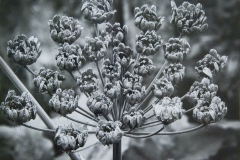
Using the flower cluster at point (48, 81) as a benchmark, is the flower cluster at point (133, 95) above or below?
below

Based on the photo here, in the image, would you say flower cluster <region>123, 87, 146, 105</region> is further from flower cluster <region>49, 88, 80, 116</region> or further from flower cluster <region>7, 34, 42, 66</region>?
flower cluster <region>7, 34, 42, 66</region>

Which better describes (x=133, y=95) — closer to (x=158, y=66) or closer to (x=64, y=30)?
(x=64, y=30)

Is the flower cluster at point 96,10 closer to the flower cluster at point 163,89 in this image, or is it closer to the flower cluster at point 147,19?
the flower cluster at point 147,19

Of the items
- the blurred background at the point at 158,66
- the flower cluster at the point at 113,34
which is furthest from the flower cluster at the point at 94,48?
the blurred background at the point at 158,66

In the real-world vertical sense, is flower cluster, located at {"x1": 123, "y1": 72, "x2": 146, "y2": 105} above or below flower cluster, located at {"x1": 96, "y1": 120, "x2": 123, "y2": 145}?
above

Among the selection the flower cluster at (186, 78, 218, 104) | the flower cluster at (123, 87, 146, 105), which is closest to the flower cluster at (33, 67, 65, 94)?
the flower cluster at (123, 87, 146, 105)

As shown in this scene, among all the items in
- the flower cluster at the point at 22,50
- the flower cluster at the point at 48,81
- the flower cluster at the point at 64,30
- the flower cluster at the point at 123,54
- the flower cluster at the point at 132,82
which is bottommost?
the flower cluster at the point at 132,82
